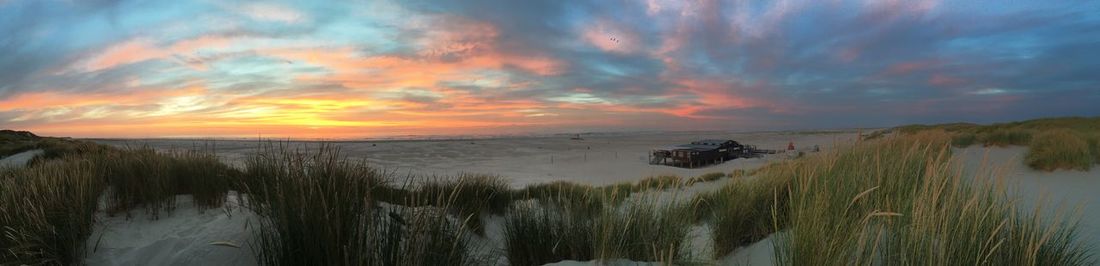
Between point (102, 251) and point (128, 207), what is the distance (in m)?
1.18

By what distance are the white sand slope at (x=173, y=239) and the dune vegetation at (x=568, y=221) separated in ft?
0.61

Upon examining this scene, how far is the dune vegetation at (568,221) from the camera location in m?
2.78

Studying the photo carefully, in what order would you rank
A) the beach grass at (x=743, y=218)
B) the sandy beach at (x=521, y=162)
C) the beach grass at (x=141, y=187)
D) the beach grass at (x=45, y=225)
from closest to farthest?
the beach grass at (x=45, y=225), the beach grass at (x=743, y=218), the beach grass at (x=141, y=187), the sandy beach at (x=521, y=162)

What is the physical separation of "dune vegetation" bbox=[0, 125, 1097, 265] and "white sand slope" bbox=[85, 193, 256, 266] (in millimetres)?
186

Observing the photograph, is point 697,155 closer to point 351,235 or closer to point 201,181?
point 201,181

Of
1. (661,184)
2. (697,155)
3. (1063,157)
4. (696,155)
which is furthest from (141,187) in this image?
(697,155)

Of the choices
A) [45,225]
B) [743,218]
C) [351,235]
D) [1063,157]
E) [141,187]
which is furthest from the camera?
[1063,157]

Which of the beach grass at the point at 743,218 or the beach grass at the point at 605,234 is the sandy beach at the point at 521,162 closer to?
the beach grass at the point at 605,234

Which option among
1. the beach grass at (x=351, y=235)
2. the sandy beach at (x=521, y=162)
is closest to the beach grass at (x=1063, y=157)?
the sandy beach at (x=521, y=162)

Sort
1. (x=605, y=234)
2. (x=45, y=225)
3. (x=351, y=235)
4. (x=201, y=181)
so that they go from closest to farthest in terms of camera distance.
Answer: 1. (x=351, y=235)
2. (x=605, y=234)
3. (x=45, y=225)
4. (x=201, y=181)

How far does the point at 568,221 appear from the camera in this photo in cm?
437

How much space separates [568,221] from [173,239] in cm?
376

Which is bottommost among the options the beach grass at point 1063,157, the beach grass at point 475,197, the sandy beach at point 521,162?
the sandy beach at point 521,162

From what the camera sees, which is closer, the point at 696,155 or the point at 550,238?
the point at 550,238
